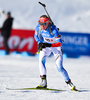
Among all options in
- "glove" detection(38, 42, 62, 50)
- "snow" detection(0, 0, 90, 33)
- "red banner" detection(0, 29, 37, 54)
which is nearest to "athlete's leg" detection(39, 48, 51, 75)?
"glove" detection(38, 42, 62, 50)

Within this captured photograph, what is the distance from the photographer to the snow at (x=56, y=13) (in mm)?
53531

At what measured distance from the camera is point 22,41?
17500mm

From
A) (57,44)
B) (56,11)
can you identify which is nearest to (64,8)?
(56,11)

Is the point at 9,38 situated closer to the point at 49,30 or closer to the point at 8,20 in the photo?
the point at 8,20

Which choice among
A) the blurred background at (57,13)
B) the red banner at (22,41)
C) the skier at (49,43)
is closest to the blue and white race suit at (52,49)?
the skier at (49,43)

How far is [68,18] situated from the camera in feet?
187

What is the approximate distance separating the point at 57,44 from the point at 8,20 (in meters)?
11.7

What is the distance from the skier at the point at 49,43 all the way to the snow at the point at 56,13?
4577 cm

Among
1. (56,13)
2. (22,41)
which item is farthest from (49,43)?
(56,13)

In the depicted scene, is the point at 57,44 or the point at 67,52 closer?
the point at 57,44

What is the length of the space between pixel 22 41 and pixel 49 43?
1186 centimetres

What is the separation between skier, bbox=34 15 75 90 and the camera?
5.59 m

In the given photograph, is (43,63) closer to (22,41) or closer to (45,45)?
(45,45)

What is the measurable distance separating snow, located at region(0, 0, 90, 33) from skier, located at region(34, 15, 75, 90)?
45.8 metres
